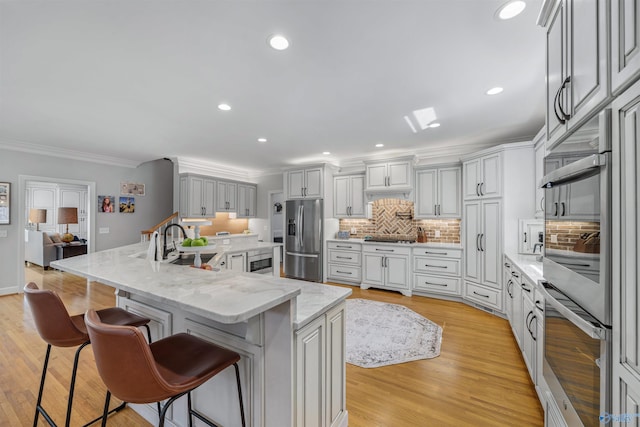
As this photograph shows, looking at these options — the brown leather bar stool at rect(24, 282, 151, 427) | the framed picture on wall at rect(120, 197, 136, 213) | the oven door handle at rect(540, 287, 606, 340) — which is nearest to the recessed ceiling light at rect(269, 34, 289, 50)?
the brown leather bar stool at rect(24, 282, 151, 427)

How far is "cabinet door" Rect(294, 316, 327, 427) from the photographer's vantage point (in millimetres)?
1199

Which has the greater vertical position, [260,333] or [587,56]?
[587,56]

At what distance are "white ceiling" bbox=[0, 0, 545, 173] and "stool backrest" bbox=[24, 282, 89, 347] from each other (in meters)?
1.65

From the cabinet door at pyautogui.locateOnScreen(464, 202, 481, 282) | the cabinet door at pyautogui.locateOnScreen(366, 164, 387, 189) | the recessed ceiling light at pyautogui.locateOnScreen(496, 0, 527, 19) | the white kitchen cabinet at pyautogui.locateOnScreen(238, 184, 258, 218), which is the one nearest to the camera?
the recessed ceiling light at pyautogui.locateOnScreen(496, 0, 527, 19)

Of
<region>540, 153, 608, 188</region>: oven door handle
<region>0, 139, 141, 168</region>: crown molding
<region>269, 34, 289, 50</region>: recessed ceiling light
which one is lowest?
<region>540, 153, 608, 188</region>: oven door handle

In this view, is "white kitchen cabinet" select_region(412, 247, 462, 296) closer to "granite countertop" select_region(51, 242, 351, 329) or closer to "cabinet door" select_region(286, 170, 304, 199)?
"cabinet door" select_region(286, 170, 304, 199)

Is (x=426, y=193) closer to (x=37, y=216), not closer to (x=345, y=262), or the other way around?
(x=345, y=262)

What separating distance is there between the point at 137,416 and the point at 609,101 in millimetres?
2978

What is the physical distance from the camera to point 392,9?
154cm

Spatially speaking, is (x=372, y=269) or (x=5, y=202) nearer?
(x=5, y=202)

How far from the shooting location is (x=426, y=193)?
4629 mm

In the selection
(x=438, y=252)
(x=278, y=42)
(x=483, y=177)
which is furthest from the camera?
(x=438, y=252)

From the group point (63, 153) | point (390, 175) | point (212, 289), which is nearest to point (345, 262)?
point (390, 175)

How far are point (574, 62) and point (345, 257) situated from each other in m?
4.46
